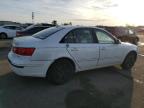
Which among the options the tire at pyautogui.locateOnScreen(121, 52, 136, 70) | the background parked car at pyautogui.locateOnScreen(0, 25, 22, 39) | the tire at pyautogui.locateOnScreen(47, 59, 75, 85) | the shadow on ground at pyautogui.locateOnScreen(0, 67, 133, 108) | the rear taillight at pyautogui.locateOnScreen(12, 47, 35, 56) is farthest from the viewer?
the background parked car at pyautogui.locateOnScreen(0, 25, 22, 39)

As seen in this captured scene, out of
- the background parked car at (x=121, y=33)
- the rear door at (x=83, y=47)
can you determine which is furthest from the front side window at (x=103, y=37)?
the background parked car at (x=121, y=33)

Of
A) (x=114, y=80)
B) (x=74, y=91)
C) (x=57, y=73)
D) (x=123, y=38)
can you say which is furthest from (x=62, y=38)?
(x=123, y=38)

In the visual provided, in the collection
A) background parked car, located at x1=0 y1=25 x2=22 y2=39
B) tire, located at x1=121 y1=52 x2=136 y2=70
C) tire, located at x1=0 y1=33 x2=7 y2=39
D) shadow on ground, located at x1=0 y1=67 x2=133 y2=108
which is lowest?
tire, located at x1=0 y1=33 x2=7 y2=39

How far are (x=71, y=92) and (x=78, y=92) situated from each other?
0.18 metres

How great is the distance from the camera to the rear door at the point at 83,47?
6516 mm

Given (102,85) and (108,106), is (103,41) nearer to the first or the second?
(102,85)

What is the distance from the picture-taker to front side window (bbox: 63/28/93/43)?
21.4 feet

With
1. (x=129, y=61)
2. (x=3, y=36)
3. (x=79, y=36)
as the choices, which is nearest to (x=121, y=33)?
(x=129, y=61)

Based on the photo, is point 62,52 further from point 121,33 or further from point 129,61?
point 121,33

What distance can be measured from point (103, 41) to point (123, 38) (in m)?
12.6

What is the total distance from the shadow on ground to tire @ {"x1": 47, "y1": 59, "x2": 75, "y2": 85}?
0.17 m

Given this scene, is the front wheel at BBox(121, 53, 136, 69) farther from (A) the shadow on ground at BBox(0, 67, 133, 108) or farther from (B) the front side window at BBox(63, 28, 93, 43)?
(B) the front side window at BBox(63, 28, 93, 43)

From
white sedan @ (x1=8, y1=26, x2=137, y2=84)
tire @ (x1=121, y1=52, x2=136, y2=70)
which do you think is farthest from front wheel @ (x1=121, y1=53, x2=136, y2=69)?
white sedan @ (x1=8, y1=26, x2=137, y2=84)

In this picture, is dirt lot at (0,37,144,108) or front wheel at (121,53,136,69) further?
front wheel at (121,53,136,69)
